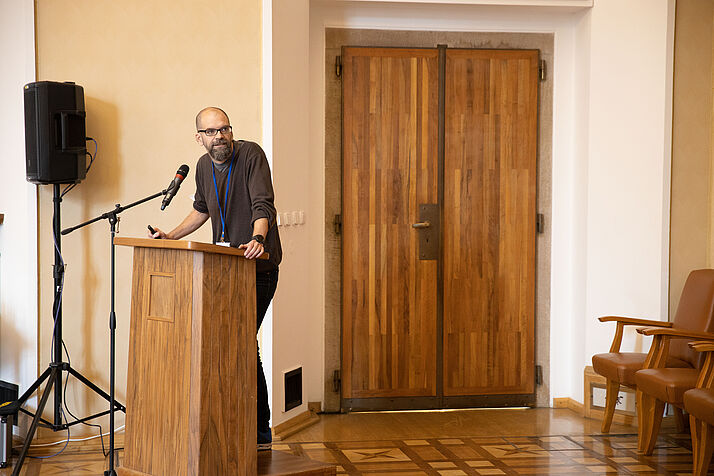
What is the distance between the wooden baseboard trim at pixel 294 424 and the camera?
169 inches

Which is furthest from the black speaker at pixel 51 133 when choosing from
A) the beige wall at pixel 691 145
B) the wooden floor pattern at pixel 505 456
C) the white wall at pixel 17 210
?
the beige wall at pixel 691 145

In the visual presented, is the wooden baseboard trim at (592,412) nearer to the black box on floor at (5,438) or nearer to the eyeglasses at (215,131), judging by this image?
the eyeglasses at (215,131)

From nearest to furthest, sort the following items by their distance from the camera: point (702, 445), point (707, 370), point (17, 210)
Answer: point (702, 445) < point (707, 370) < point (17, 210)

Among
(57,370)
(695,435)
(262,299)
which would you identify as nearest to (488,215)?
(695,435)

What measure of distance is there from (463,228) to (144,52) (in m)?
2.24

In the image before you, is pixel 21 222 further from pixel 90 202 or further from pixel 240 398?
pixel 240 398

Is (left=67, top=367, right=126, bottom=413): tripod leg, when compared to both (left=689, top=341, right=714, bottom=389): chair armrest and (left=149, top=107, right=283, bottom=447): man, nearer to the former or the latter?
(left=149, top=107, right=283, bottom=447): man

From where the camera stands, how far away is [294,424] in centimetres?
450

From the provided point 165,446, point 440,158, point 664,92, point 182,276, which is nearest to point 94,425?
point 165,446

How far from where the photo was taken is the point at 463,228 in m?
5.03

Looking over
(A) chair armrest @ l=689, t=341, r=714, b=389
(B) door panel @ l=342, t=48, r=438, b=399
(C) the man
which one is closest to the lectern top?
(C) the man

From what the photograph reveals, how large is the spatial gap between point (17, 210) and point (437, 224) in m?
2.50

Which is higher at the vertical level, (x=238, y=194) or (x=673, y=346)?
(x=238, y=194)

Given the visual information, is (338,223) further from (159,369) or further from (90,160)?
(159,369)
